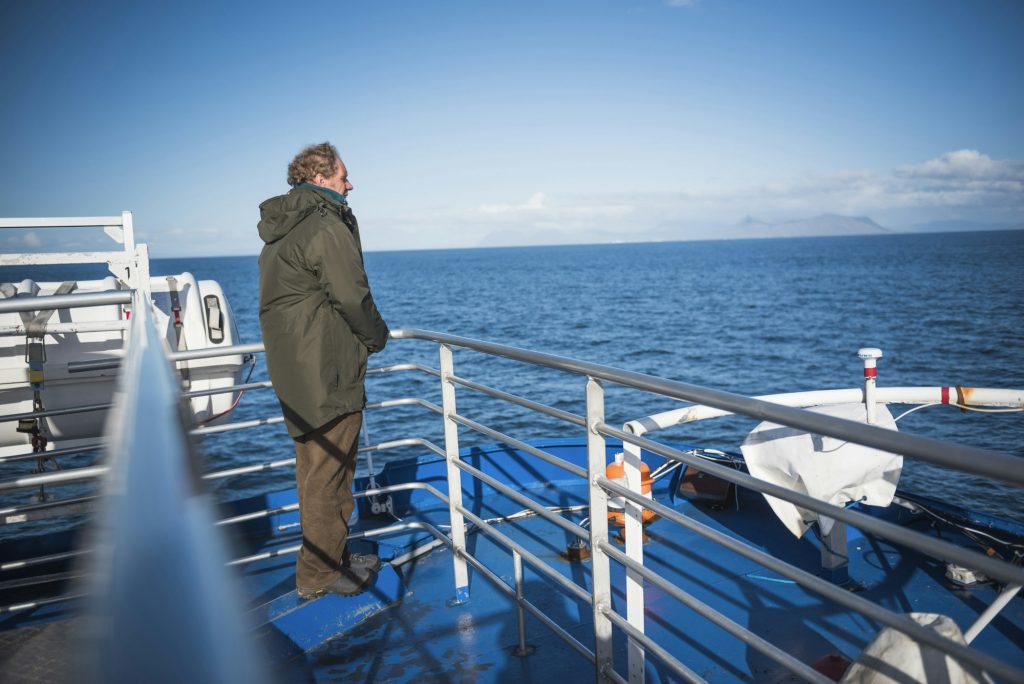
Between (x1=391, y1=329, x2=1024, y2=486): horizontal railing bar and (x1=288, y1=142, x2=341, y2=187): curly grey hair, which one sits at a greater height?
(x1=288, y1=142, x2=341, y2=187): curly grey hair

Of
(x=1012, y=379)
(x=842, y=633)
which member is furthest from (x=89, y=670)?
(x=1012, y=379)

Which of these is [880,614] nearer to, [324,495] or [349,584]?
[324,495]

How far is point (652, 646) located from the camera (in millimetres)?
2227

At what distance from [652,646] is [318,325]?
188 cm

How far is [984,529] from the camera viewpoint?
14.3ft

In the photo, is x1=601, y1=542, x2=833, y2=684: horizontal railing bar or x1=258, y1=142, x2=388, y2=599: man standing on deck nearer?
x1=601, y1=542, x2=833, y2=684: horizontal railing bar

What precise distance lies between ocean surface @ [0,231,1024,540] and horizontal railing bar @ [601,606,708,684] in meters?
1.40

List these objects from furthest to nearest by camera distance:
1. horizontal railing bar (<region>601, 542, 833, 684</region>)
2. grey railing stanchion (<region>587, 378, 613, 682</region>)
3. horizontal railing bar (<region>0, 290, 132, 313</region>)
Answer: horizontal railing bar (<region>0, 290, 132, 313</region>), grey railing stanchion (<region>587, 378, 613, 682</region>), horizontal railing bar (<region>601, 542, 833, 684</region>)

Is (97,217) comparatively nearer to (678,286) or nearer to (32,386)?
(32,386)

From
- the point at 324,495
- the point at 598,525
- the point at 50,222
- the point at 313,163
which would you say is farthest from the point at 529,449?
the point at 50,222

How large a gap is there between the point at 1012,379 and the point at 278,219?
21.2 m

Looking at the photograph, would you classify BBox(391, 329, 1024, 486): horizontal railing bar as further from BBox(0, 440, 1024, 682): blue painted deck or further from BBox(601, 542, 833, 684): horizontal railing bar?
BBox(0, 440, 1024, 682): blue painted deck

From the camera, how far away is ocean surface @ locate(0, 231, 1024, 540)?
14.6 m

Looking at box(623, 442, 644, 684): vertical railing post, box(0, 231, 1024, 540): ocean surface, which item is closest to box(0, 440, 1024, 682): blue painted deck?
box(623, 442, 644, 684): vertical railing post
